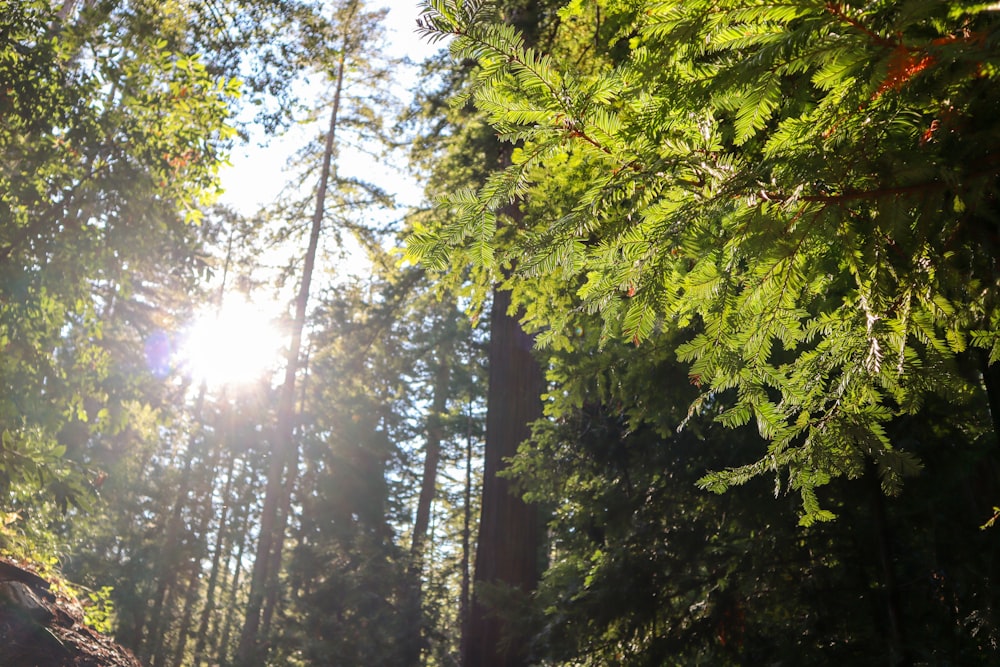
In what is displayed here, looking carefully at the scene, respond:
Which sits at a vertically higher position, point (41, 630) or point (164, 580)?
point (164, 580)

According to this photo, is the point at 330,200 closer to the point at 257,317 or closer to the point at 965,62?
the point at 257,317

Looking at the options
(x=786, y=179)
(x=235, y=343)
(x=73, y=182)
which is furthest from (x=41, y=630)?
(x=235, y=343)

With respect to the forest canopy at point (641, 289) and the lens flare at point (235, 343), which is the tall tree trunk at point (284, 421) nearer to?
the forest canopy at point (641, 289)

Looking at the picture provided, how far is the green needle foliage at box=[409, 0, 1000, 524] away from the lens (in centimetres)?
185

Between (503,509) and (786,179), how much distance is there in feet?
22.2

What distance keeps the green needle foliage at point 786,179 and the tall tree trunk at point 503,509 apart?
4.83 metres

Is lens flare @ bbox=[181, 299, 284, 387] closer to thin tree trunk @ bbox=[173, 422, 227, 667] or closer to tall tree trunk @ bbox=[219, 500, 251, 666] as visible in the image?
thin tree trunk @ bbox=[173, 422, 227, 667]

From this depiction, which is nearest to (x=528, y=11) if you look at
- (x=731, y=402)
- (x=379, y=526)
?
(x=731, y=402)

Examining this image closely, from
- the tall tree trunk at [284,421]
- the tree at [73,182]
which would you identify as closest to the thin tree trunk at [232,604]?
the tall tree trunk at [284,421]

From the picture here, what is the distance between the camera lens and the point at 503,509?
833 centimetres

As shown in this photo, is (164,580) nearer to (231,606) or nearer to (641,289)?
(231,606)

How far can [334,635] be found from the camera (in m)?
17.3

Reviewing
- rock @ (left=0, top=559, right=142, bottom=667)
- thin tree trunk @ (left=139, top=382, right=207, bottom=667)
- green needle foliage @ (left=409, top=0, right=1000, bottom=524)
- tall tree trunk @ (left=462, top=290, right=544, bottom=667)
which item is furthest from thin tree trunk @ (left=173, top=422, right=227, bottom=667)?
green needle foliage @ (left=409, top=0, right=1000, bottom=524)

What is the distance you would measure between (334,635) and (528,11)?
49.5ft
